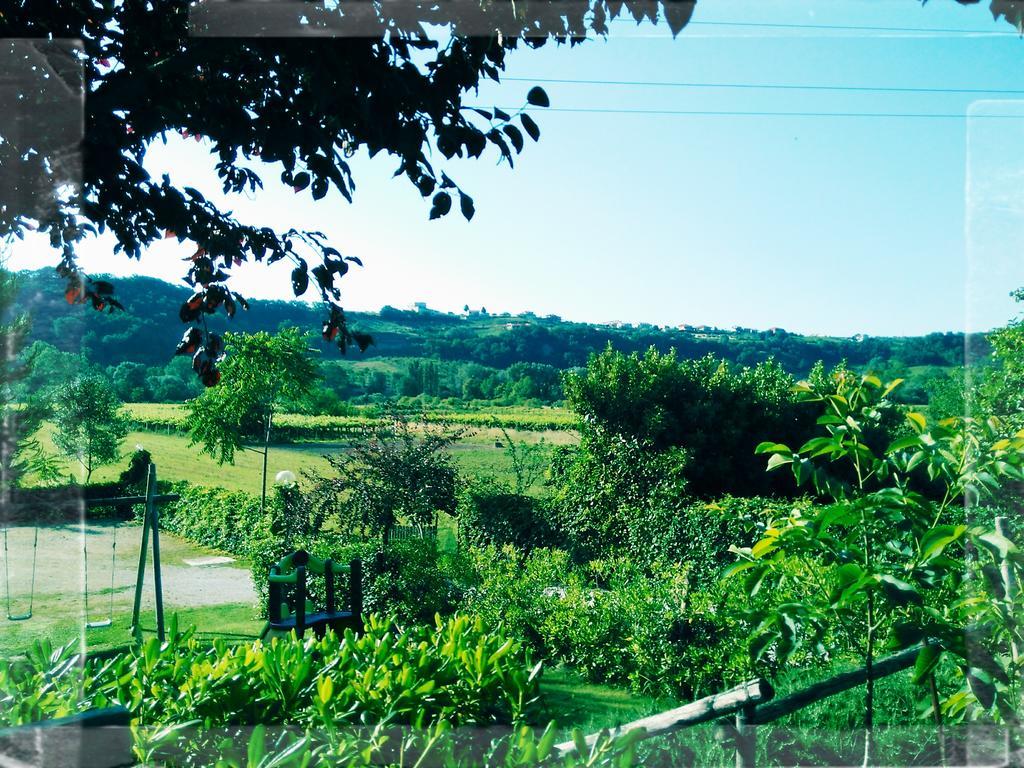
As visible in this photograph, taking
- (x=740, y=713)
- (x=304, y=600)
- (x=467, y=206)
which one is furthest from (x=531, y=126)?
(x=304, y=600)

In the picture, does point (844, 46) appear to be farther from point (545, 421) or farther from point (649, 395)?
point (545, 421)

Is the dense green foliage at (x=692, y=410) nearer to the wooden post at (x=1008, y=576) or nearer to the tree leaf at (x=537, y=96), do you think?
the wooden post at (x=1008, y=576)

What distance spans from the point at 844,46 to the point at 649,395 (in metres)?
6.10

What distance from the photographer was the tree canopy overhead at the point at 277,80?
66.1 inches

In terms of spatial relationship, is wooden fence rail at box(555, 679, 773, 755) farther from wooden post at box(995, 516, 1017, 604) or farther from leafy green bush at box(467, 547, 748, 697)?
leafy green bush at box(467, 547, 748, 697)

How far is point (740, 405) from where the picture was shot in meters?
9.90

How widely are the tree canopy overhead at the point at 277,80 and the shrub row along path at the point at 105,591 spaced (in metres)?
6.23

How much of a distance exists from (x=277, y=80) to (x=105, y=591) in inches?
443

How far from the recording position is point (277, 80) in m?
2.06

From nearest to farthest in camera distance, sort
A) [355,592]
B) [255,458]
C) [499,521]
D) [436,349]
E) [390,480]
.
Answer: [355,592]
[390,480]
[499,521]
[436,349]
[255,458]

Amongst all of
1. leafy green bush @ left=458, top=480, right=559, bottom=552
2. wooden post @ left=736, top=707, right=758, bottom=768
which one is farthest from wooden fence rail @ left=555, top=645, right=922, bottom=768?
leafy green bush @ left=458, top=480, right=559, bottom=552

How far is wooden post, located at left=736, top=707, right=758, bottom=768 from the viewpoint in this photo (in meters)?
2.03

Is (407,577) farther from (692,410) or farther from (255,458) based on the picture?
(255,458)

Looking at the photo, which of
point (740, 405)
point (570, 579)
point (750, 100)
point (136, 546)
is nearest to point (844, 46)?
point (750, 100)
